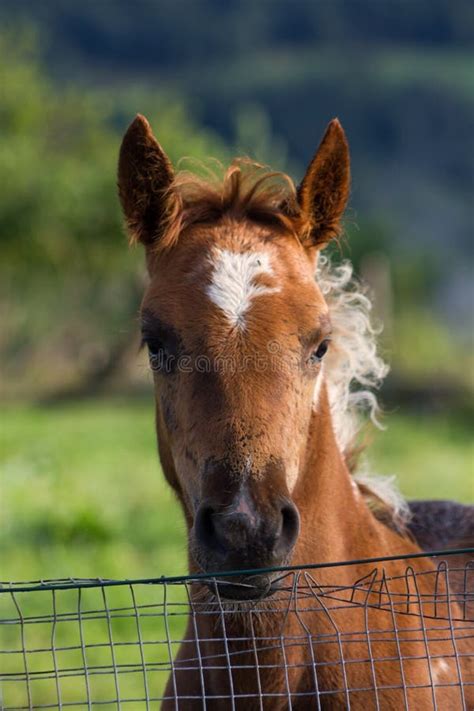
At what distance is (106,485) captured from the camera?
11.0 meters

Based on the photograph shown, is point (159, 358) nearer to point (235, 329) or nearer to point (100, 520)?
point (235, 329)

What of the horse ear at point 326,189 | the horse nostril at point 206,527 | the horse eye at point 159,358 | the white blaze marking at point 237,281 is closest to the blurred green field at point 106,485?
the horse ear at point 326,189

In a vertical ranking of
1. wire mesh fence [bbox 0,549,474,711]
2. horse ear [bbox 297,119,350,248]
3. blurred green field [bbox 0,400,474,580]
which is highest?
blurred green field [bbox 0,400,474,580]

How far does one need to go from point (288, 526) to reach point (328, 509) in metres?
0.51

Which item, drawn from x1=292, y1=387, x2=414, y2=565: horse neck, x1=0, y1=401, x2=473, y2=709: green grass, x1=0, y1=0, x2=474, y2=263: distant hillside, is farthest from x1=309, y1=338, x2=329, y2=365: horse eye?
x1=0, y1=0, x2=474, y2=263: distant hillside

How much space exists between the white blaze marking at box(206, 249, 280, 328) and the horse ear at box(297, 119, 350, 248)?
0.36 meters

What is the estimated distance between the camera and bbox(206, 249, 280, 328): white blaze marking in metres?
2.86

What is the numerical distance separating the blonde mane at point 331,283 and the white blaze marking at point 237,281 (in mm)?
271

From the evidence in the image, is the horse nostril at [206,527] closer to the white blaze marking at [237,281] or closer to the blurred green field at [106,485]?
the white blaze marking at [237,281]

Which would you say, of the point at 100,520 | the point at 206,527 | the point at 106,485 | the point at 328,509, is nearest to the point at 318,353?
the point at 328,509

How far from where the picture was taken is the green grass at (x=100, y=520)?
6270mm

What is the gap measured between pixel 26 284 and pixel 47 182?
2939 millimetres

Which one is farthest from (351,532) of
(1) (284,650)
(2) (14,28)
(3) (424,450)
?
(2) (14,28)

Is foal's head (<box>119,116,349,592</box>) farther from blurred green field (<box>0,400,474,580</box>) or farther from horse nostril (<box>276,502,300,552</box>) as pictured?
blurred green field (<box>0,400,474,580</box>)
